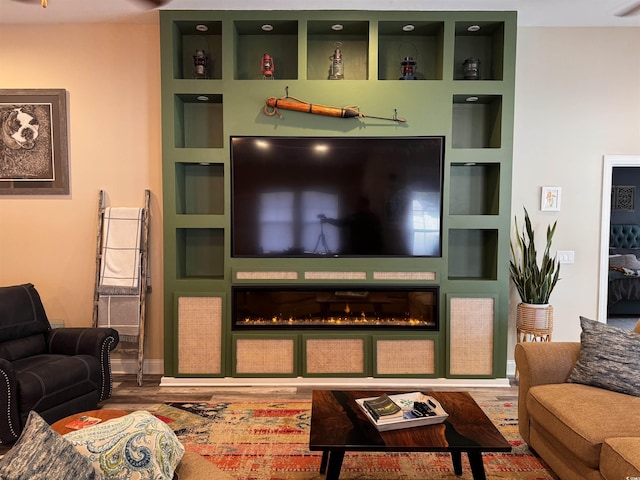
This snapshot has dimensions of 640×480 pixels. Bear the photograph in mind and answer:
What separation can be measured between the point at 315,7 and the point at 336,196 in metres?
1.50

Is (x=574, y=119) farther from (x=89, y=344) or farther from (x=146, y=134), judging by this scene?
(x=89, y=344)

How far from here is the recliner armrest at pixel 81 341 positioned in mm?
3354

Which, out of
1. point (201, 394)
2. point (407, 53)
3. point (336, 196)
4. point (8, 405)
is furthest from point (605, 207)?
point (8, 405)

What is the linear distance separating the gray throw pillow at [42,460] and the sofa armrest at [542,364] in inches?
89.9

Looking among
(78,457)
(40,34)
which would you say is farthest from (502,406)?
(40,34)

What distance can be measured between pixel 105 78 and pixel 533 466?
4.31m

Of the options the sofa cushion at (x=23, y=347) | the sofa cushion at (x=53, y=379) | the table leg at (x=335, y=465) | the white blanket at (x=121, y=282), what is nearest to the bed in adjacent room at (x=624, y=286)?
the table leg at (x=335, y=465)

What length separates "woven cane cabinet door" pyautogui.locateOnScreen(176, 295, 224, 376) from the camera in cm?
389

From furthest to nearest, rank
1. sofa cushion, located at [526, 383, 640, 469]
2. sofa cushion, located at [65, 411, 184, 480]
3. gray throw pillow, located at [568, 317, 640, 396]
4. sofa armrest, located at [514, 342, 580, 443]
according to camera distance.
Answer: sofa armrest, located at [514, 342, 580, 443]
gray throw pillow, located at [568, 317, 640, 396]
sofa cushion, located at [526, 383, 640, 469]
sofa cushion, located at [65, 411, 184, 480]

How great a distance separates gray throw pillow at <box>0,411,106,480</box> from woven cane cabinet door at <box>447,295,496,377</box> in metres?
3.12

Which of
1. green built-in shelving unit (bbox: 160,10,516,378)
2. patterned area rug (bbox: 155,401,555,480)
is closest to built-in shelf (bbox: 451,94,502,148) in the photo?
green built-in shelving unit (bbox: 160,10,516,378)

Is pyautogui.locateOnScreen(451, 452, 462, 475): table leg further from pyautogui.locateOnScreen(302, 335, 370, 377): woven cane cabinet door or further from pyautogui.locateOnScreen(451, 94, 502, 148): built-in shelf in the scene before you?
pyautogui.locateOnScreen(451, 94, 502, 148): built-in shelf

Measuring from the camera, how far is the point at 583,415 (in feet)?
7.26

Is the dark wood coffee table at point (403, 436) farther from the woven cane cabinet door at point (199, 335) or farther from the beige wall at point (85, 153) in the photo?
the beige wall at point (85, 153)
